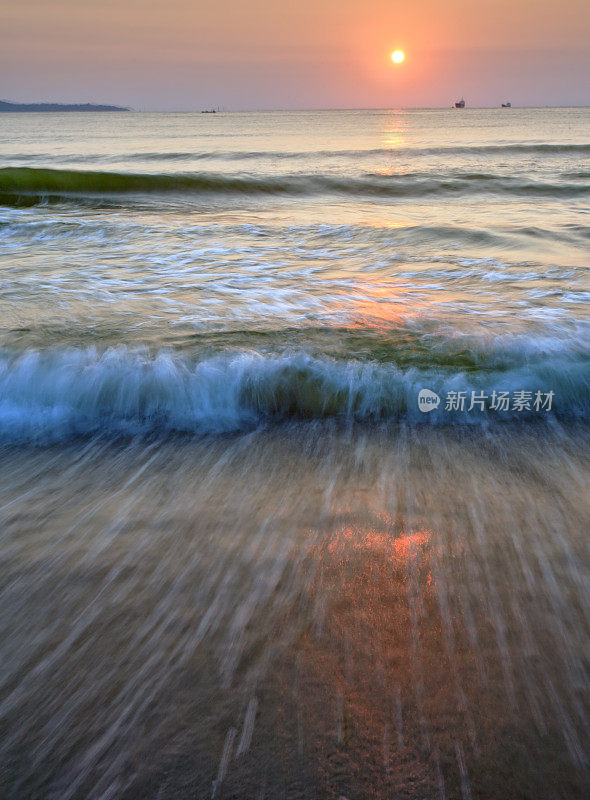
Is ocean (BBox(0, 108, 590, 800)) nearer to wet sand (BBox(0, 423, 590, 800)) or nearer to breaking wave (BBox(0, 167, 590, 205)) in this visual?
wet sand (BBox(0, 423, 590, 800))

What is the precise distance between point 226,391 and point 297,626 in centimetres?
170

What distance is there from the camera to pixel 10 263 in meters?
5.82

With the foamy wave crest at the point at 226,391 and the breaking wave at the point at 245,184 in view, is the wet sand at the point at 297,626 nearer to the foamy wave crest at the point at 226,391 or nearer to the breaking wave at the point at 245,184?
the foamy wave crest at the point at 226,391

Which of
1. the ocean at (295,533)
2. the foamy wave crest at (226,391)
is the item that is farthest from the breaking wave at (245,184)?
the foamy wave crest at (226,391)

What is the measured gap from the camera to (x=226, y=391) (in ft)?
10.1

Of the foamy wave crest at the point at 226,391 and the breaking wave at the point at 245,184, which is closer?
the foamy wave crest at the point at 226,391

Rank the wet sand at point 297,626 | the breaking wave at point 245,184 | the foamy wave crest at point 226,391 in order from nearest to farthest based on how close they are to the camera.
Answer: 1. the wet sand at point 297,626
2. the foamy wave crest at point 226,391
3. the breaking wave at point 245,184

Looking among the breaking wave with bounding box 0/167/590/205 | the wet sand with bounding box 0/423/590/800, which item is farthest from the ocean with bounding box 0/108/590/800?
the breaking wave with bounding box 0/167/590/205

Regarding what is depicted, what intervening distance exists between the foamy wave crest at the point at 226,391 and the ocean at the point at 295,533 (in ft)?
0.04

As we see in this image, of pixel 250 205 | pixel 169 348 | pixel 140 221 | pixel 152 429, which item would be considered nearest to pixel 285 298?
pixel 169 348

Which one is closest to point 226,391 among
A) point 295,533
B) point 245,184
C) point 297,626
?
point 295,533

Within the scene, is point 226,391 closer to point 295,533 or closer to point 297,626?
point 295,533

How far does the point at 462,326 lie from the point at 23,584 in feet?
9.47

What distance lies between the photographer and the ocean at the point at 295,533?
1.24 m
